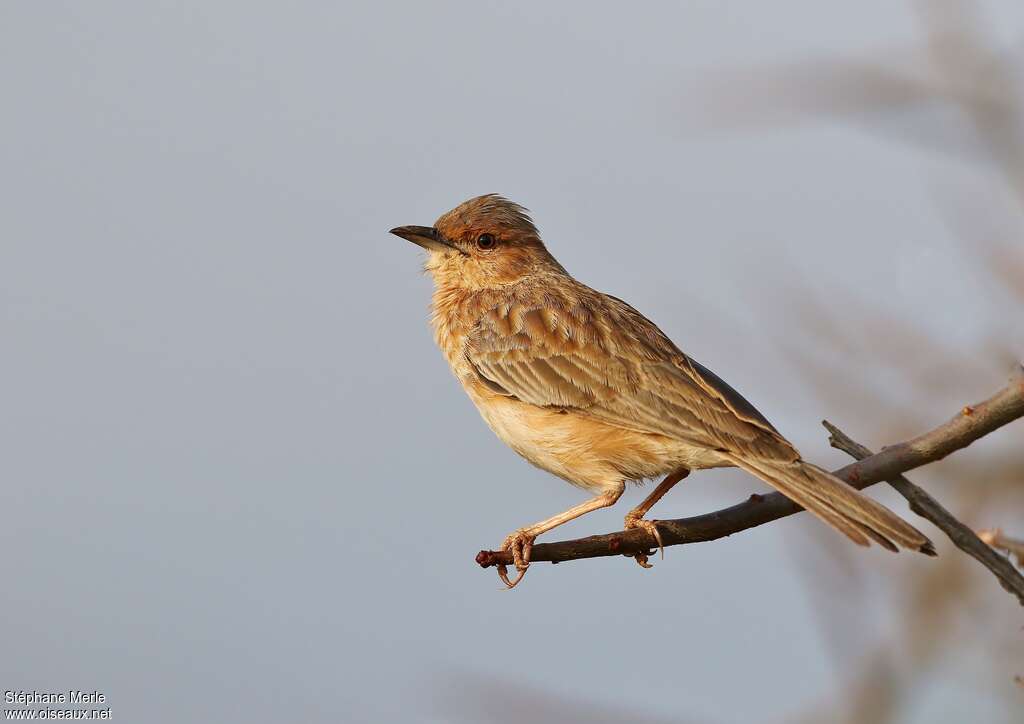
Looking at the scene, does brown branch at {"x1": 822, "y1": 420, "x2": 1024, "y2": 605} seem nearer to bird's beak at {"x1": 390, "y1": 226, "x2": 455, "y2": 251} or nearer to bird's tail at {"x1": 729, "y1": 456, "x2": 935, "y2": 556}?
bird's tail at {"x1": 729, "y1": 456, "x2": 935, "y2": 556}

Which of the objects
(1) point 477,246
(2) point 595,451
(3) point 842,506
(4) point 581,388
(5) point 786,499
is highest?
(1) point 477,246

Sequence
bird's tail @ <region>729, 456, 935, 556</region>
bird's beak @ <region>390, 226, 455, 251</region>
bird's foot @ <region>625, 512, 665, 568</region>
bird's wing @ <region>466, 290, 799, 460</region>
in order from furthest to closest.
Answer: bird's beak @ <region>390, 226, 455, 251</region>, bird's wing @ <region>466, 290, 799, 460</region>, bird's foot @ <region>625, 512, 665, 568</region>, bird's tail @ <region>729, 456, 935, 556</region>

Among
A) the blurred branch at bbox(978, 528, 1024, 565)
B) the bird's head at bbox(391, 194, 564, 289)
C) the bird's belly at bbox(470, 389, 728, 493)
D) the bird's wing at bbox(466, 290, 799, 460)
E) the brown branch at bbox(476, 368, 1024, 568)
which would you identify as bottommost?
the blurred branch at bbox(978, 528, 1024, 565)

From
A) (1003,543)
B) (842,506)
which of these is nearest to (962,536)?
(1003,543)

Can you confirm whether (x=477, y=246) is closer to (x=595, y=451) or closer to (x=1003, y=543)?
(x=595, y=451)

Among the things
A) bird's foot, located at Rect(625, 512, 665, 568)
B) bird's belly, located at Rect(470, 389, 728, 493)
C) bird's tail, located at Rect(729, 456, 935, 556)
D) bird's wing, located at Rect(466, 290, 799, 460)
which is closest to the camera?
bird's tail, located at Rect(729, 456, 935, 556)

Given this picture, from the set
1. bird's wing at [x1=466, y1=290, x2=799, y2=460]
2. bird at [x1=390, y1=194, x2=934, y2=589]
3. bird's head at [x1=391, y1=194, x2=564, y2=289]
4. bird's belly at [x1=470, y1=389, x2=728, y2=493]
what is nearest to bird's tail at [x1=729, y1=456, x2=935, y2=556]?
bird at [x1=390, y1=194, x2=934, y2=589]

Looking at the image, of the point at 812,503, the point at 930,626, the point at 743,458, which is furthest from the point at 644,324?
the point at 930,626

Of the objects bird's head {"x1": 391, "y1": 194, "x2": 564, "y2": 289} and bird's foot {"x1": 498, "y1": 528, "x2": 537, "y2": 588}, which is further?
bird's head {"x1": 391, "y1": 194, "x2": 564, "y2": 289}
